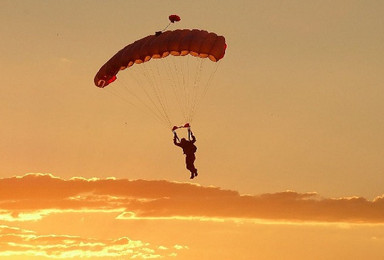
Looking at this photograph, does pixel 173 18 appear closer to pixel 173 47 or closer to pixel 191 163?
pixel 173 47

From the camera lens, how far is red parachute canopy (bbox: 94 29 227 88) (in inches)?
2798

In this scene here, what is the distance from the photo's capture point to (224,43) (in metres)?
72.8

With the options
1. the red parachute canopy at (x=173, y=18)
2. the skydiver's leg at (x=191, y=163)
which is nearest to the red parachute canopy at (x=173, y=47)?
the red parachute canopy at (x=173, y=18)

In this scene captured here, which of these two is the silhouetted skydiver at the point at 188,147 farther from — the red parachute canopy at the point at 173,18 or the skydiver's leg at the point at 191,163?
the red parachute canopy at the point at 173,18

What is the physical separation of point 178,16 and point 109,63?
6313 millimetres

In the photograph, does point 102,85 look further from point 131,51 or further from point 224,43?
point 224,43

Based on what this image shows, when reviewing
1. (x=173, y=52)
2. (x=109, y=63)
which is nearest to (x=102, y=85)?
(x=109, y=63)

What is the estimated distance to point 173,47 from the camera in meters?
71.0

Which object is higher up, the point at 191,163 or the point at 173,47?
the point at 173,47

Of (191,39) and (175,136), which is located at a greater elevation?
(191,39)

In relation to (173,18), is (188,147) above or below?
below

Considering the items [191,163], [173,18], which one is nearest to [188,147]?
[191,163]

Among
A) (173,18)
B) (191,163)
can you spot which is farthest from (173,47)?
(191,163)

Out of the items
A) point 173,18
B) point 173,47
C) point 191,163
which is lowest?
point 191,163
